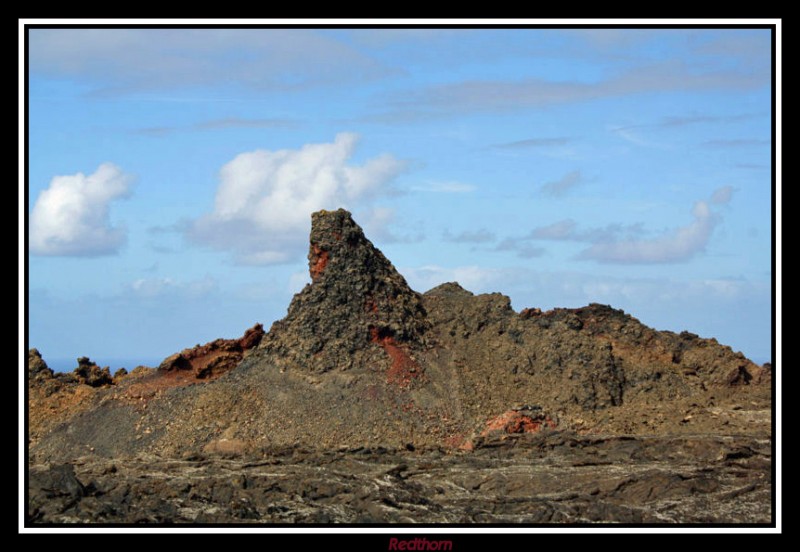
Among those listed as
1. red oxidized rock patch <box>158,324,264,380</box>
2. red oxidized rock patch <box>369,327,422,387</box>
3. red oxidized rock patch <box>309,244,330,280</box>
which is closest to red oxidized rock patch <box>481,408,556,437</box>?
red oxidized rock patch <box>369,327,422,387</box>

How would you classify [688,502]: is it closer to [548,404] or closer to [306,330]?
[548,404]

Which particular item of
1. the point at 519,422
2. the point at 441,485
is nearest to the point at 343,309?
the point at 519,422

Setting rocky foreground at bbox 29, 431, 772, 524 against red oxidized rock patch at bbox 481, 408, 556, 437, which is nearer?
rocky foreground at bbox 29, 431, 772, 524

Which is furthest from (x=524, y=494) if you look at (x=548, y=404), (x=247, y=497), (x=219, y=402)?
(x=219, y=402)

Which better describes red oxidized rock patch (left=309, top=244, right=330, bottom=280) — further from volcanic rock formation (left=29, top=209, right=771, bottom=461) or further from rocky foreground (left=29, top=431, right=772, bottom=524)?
rocky foreground (left=29, top=431, right=772, bottom=524)

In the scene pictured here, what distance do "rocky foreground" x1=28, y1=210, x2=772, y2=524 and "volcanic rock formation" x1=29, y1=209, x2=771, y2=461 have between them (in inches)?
3.2

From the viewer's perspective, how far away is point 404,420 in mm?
48188

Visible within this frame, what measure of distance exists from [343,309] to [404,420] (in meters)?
6.34

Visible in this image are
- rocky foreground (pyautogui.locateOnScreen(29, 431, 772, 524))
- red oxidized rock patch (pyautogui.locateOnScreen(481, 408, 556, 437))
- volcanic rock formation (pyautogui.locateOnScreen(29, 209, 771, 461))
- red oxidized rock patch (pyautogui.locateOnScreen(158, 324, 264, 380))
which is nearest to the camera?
rocky foreground (pyautogui.locateOnScreen(29, 431, 772, 524))

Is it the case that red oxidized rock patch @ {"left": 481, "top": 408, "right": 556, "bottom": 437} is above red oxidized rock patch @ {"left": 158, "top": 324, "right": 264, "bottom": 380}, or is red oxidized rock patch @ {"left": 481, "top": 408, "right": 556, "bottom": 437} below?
below

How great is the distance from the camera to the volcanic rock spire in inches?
2036
